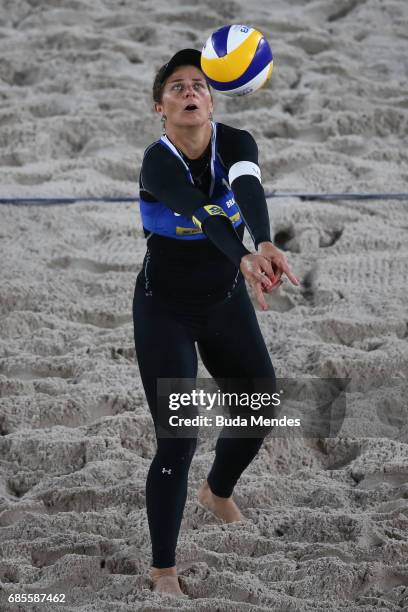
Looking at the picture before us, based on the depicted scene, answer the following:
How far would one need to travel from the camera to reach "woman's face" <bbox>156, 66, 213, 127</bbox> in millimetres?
2732

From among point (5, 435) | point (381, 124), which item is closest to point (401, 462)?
point (5, 435)

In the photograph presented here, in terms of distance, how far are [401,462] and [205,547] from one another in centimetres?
77

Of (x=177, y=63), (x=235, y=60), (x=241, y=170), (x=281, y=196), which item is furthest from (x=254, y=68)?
(x=281, y=196)

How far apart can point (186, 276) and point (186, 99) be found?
0.48m

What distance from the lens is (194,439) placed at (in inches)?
105

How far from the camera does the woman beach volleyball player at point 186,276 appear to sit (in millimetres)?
2646

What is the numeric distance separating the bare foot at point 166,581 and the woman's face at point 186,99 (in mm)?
1200

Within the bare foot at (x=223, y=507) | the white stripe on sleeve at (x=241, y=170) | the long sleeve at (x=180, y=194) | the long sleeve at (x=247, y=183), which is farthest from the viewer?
the bare foot at (x=223, y=507)

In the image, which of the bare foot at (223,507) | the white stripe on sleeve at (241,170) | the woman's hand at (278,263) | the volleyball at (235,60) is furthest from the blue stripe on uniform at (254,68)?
the bare foot at (223,507)

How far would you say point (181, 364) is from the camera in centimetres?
271

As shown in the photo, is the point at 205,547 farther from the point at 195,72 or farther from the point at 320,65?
the point at 320,65

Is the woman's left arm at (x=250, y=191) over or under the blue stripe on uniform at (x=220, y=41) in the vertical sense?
under

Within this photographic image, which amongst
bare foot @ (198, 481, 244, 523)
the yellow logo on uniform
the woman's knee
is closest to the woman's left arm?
the yellow logo on uniform

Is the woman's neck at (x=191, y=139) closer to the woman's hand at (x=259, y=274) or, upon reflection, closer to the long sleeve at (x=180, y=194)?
the long sleeve at (x=180, y=194)
